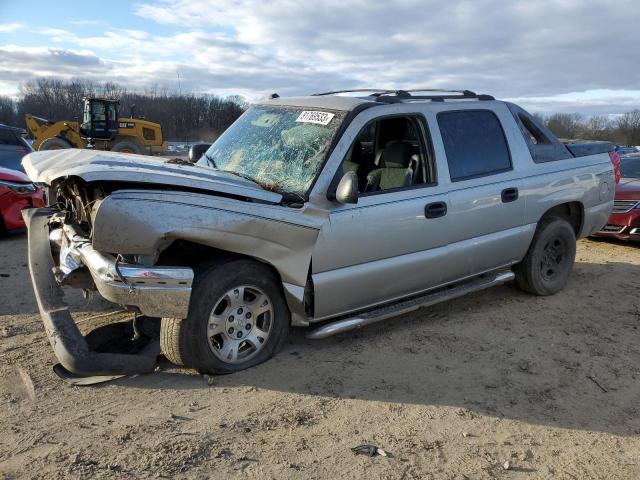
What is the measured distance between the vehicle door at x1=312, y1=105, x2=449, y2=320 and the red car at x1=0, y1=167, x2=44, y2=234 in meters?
5.67

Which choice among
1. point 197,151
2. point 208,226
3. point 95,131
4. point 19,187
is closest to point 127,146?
point 95,131

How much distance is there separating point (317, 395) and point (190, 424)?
2.76 feet

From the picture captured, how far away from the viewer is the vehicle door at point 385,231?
381 centimetres

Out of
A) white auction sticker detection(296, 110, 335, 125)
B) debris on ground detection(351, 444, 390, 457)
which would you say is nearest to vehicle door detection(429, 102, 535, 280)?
white auction sticker detection(296, 110, 335, 125)

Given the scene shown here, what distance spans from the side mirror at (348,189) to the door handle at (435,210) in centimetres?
83

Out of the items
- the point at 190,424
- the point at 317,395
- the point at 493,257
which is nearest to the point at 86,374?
the point at 190,424

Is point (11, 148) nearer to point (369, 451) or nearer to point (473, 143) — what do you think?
point (473, 143)

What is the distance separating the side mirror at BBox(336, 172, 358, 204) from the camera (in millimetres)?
3586

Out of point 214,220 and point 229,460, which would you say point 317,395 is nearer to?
point 229,460

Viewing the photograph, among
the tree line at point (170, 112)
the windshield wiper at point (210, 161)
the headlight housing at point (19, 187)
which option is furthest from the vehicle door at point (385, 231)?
the tree line at point (170, 112)

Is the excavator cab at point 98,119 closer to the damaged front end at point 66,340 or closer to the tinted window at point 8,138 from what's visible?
the tinted window at point 8,138

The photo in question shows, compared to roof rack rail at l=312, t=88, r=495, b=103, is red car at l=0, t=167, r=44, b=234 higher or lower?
lower

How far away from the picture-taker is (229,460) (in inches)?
109

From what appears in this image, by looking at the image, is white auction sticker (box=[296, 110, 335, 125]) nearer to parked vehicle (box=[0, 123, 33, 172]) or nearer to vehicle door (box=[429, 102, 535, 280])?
vehicle door (box=[429, 102, 535, 280])
